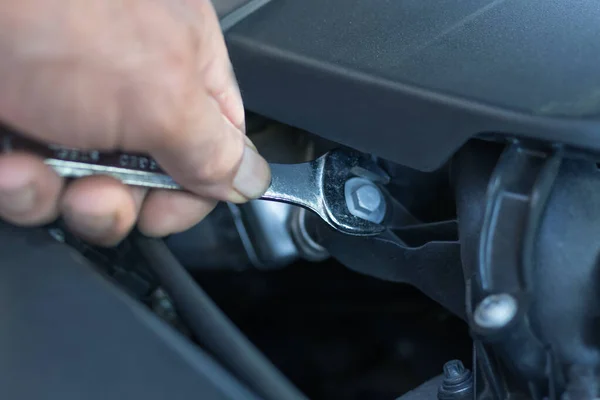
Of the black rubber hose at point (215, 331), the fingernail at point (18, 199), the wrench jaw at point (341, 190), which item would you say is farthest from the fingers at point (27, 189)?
the wrench jaw at point (341, 190)

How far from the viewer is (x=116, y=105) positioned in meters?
0.42

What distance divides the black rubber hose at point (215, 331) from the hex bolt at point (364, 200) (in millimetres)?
160

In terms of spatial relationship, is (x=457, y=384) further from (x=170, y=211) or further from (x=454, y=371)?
(x=170, y=211)

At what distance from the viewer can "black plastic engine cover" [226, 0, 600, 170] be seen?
48cm

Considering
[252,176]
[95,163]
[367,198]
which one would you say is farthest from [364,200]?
[95,163]

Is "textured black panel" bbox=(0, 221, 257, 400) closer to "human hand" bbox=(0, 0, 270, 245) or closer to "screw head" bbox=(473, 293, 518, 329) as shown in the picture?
"human hand" bbox=(0, 0, 270, 245)

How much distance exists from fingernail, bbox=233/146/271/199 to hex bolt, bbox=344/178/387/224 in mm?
99

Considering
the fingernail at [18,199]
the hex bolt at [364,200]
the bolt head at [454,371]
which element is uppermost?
the fingernail at [18,199]

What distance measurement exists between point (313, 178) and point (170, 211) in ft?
Answer: 0.45

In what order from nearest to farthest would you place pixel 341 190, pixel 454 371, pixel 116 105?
pixel 116 105 → pixel 454 371 → pixel 341 190

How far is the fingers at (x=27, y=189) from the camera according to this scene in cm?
46

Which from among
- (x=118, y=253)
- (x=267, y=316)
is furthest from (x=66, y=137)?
(x=267, y=316)

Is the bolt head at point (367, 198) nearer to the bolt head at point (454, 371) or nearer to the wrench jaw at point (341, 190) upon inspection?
the wrench jaw at point (341, 190)

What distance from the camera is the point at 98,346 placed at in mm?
472
